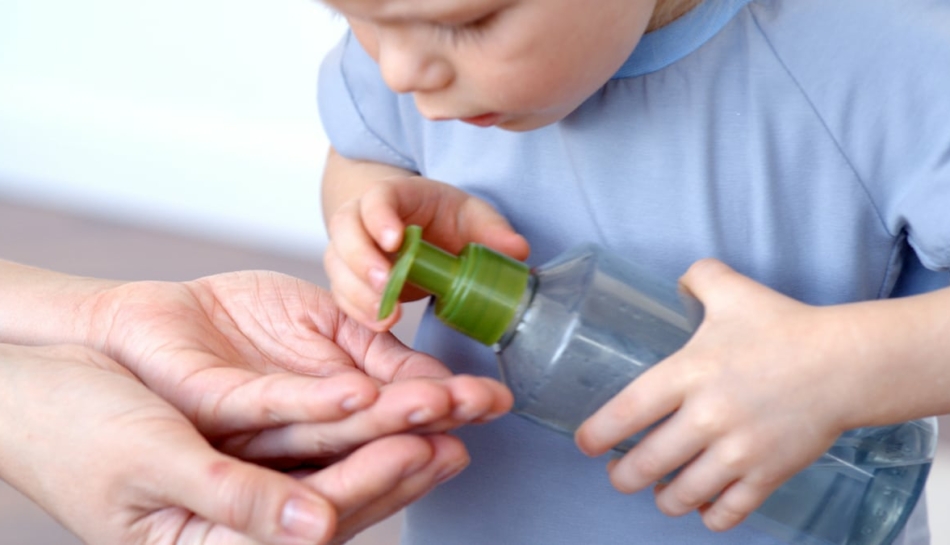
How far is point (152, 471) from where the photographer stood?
0.62 m

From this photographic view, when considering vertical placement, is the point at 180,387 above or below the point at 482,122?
below

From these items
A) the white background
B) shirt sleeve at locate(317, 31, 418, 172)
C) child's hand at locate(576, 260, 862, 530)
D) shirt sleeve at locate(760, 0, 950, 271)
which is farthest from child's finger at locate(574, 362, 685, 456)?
the white background

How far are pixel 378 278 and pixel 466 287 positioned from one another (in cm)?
7

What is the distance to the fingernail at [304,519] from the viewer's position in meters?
0.57

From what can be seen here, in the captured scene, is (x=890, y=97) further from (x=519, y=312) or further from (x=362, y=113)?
(x=362, y=113)

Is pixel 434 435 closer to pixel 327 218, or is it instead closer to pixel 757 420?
pixel 757 420

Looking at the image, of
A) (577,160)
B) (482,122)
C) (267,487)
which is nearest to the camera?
(267,487)

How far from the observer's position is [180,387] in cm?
72

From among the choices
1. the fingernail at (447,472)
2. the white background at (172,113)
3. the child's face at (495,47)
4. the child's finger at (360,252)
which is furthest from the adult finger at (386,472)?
the white background at (172,113)

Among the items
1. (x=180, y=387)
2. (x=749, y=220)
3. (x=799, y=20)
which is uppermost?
(x=799, y=20)

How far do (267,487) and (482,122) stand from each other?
10.6 inches

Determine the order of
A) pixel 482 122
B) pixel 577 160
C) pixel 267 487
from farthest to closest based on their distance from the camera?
pixel 577 160 → pixel 482 122 → pixel 267 487

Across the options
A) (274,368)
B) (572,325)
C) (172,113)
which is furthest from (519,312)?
(172,113)

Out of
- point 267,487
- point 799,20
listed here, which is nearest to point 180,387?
point 267,487
